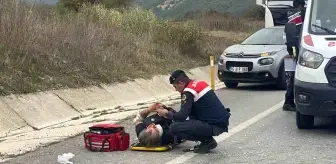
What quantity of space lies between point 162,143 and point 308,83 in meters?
2.15

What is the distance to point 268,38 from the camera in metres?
15.9

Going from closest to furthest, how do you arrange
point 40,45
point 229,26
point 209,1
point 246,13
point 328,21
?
1. point 328,21
2. point 40,45
3. point 229,26
4. point 246,13
5. point 209,1

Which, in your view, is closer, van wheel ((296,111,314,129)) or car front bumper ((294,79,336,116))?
car front bumper ((294,79,336,116))

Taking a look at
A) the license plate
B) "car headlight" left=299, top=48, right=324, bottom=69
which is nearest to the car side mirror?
"car headlight" left=299, top=48, right=324, bottom=69

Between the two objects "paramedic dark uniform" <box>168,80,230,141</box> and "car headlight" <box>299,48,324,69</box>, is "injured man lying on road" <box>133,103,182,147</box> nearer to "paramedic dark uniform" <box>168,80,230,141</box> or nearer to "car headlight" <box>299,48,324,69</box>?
"paramedic dark uniform" <box>168,80,230,141</box>

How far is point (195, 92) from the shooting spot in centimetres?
738

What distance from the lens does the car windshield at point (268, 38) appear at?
1566 centimetres

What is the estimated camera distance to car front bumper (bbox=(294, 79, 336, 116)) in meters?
8.13

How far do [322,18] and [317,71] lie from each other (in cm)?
111

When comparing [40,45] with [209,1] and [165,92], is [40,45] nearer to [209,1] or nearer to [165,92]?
[165,92]

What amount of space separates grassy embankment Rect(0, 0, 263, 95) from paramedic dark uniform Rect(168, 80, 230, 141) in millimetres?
3972

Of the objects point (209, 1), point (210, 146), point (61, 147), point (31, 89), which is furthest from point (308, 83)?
point (209, 1)

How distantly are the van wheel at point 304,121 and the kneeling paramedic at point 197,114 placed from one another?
1.74m

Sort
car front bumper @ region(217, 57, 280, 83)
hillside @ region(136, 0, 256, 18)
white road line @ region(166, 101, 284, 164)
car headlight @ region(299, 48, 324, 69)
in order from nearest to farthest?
1. white road line @ region(166, 101, 284, 164)
2. car headlight @ region(299, 48, 324, 69)
3. car front bumper @ region(217, 57, 280, 83)
4. hillside @ region(136, 0, 256, 18)
